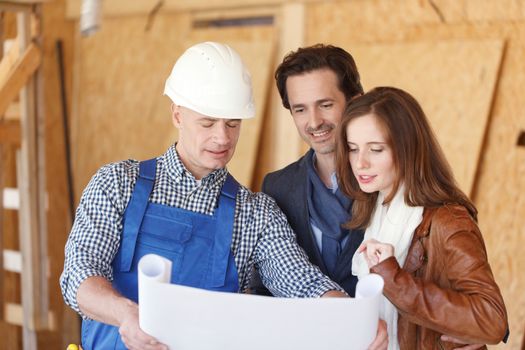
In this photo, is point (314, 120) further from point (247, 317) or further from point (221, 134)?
point (247, 317)

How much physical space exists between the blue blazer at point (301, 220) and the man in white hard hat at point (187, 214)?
0.25 m

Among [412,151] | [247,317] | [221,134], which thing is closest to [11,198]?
Result: [221,134]

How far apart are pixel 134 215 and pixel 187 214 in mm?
149

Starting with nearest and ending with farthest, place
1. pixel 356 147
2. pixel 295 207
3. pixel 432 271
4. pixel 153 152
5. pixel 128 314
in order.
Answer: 1. pixel 128 314
2. pixel 432 271
3. pixel 356 147
4. pixel 295 207
5. pixel 153 152

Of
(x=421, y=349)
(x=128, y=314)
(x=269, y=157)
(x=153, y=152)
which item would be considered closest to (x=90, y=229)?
(x=128, y=314)

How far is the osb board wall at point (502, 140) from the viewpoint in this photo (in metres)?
3.96

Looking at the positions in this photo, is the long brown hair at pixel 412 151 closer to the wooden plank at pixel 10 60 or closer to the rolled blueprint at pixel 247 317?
the rolled blueprint at pixel 247 317

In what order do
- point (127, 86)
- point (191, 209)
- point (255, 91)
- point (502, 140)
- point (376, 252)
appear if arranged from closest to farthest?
point (376, 252)
point (191, 209)
point (502, 140)
point (255, 91)
point (127, 86)

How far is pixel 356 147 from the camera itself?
2287 millimetres

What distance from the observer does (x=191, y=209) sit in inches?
90.8

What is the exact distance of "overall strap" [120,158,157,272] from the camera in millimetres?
2219

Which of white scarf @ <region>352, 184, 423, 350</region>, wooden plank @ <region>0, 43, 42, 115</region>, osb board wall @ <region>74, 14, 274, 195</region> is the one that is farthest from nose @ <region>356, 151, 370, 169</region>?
osb board wall @ <region>74, 14, 274, 195</region>

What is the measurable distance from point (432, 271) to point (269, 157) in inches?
113

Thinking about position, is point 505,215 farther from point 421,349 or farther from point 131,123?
point 131,123
